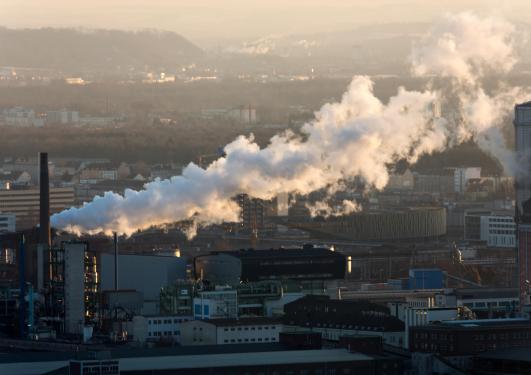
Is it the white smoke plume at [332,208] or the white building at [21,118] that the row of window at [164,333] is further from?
the white building at [21,118]

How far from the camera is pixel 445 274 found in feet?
198

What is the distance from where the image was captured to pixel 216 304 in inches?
1892

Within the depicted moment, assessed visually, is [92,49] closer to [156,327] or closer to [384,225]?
[384,225]

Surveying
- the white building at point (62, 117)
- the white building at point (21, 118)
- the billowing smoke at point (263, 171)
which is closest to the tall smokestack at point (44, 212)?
the billowing smoke at point (263, 171)

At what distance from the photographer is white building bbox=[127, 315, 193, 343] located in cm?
4678

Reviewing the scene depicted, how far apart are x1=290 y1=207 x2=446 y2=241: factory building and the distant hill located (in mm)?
66836

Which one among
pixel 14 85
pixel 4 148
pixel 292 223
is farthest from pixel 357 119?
pixel 14 85

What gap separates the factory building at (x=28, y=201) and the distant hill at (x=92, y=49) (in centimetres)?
6091

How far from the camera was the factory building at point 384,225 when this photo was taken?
7581 centimetres

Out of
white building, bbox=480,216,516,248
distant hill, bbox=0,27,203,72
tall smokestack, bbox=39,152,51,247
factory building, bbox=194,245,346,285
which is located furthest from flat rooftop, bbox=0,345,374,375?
distant hill, bbox=0,27,203,72

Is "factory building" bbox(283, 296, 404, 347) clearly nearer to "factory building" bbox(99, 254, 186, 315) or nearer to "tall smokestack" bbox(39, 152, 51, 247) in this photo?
"factory building" bbox(99, 254, 186, 315)

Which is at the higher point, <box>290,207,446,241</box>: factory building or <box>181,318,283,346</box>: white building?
<box>290,207,446,241</box>: factory building

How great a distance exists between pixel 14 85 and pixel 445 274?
7077cm

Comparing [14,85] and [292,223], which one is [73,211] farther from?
[14,85]
